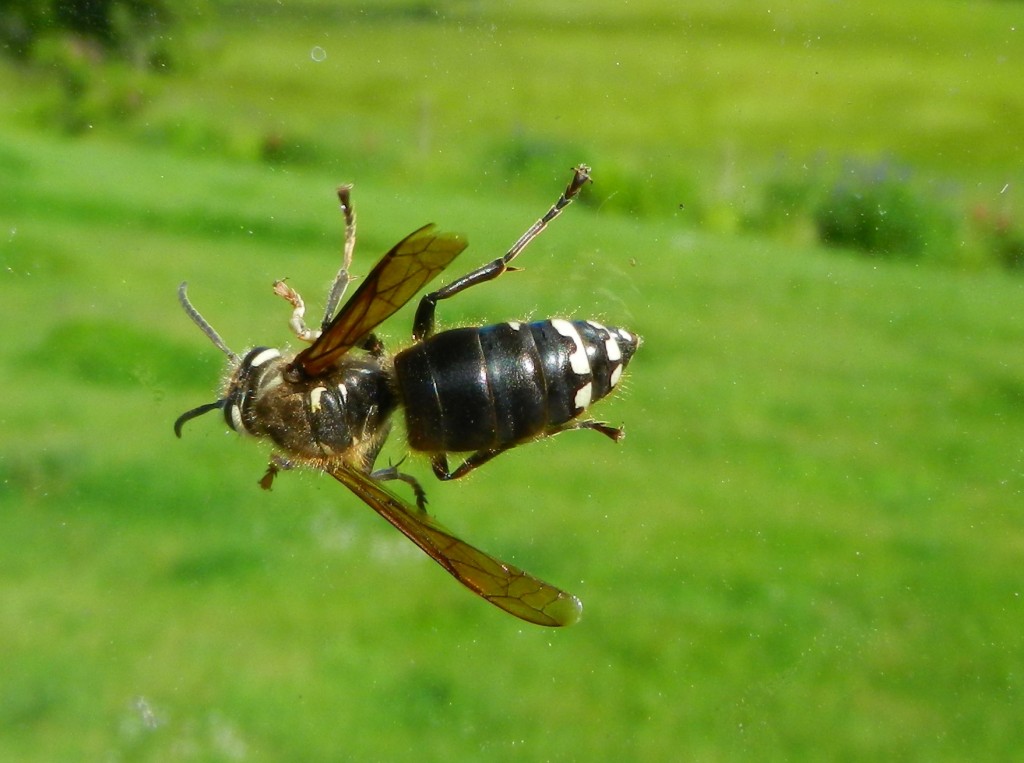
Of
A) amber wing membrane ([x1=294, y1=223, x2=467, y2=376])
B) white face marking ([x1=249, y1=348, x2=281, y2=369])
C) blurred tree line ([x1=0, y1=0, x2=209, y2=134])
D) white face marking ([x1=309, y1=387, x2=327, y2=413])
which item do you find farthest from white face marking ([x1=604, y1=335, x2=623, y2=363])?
blurred tree line ([x1=0, y1=0, x2=209, y2=134])

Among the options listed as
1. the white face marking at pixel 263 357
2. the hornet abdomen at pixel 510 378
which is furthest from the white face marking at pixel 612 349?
the white face marking at pixel 263 357

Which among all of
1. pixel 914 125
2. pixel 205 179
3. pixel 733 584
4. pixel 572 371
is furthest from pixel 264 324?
pixel 914 125

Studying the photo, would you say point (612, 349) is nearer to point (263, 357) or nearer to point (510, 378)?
point (510, 378)

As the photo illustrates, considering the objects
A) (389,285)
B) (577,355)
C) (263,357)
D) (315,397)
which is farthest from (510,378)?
(263,357)

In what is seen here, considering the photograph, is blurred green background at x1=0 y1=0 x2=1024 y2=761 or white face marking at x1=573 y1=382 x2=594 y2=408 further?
blurred green background at x1=0 y1=0 x2=1024 y2=761

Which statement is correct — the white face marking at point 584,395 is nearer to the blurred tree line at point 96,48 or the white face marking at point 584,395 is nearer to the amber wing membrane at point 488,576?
the amber wing membrane at point 488,576

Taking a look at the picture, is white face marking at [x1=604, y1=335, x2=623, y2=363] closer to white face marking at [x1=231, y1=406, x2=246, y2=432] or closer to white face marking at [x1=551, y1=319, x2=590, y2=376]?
white face marking at [x1=551, y1=319, x2=590, y2=376]

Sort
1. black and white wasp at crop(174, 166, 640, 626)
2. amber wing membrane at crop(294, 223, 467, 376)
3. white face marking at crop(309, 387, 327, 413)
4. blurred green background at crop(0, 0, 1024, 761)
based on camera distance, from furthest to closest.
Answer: blurred green background at crop(0, 0, 1024, 761) < white face marking at crop(309, 387, 327, 413) < black and white wasp at crop(174, 166, 640, 626) < amber wing membrane at crop(294, 223, 467, 376)
